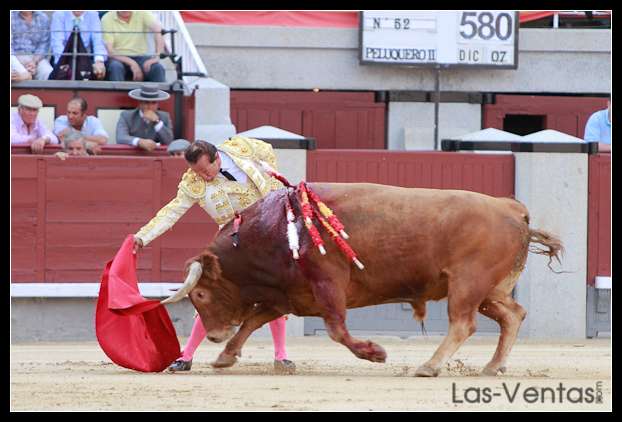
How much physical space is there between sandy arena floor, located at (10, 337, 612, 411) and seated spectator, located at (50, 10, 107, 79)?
370 centimetres

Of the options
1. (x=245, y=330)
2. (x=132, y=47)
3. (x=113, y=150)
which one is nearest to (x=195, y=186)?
(x=245, y=330)

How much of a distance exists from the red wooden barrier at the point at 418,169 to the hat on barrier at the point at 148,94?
1322 millimetres

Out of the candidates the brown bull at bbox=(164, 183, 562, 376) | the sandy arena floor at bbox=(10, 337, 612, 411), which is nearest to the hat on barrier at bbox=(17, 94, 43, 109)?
the sandy arena floor at bbox=(10, 337, 612, 411)

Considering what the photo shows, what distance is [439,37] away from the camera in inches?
624

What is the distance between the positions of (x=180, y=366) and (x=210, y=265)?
2.08 feet

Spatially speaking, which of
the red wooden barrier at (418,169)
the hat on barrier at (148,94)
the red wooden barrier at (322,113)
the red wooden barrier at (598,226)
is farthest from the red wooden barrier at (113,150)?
the red wooden barrier at (322,113)

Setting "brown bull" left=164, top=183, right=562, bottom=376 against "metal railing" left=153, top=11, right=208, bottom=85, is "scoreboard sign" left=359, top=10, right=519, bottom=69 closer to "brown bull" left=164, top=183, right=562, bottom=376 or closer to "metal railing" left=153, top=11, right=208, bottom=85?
"metal railing" left=153, top=11, right=208, bottom=85

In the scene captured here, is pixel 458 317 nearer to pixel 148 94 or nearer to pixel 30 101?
pixel 30 101

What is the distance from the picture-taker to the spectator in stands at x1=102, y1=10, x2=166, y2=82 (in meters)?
13.6

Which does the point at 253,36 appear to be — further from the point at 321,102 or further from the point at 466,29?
the point at 466,29

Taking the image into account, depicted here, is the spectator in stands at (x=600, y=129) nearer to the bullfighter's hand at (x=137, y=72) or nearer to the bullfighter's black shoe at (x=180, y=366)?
the bullfighter's hand at (x=137, y=72)

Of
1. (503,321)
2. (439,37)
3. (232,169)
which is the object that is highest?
(439,37)

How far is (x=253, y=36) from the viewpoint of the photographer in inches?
634

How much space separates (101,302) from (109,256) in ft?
10.2
